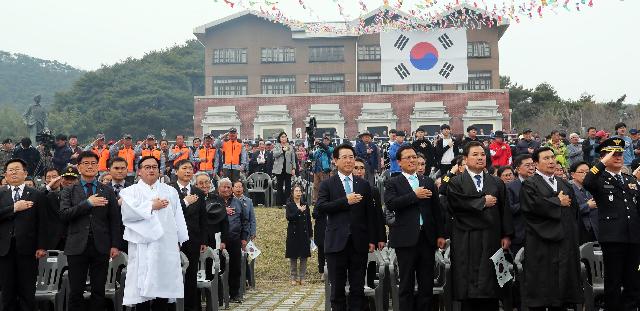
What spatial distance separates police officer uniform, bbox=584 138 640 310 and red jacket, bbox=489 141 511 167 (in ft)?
28.3

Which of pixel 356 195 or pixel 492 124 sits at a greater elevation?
pixel 492 124

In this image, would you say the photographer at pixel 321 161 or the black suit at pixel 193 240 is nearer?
the black suit at pixel 193 240

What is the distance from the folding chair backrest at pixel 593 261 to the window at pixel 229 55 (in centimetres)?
4105

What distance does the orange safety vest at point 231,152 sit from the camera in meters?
19.7

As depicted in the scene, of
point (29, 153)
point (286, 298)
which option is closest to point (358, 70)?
point (29, 153)

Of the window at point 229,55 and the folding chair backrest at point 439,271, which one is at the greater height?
the window at point 229,55

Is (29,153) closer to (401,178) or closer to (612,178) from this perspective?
(401,178)

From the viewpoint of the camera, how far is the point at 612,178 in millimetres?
9094

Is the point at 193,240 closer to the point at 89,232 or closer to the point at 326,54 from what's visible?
the point at 89,232

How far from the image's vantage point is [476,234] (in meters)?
8.17

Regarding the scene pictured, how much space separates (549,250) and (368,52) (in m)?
42.0

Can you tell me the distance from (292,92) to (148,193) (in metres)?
40.5

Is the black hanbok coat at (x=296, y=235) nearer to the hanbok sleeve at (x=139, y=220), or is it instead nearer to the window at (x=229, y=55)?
the hanbok sleeve at (x=139, y=220)

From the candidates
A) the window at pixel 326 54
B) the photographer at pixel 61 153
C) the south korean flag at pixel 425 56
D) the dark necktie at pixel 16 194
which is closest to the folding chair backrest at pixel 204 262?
the dark necktie at pixel 16 194
